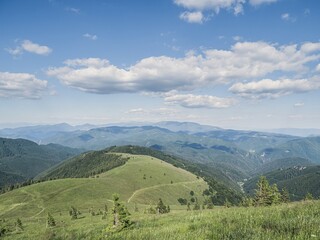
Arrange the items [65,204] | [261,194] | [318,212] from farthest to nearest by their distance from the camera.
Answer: [65,204] → [261,194] → [318,212]

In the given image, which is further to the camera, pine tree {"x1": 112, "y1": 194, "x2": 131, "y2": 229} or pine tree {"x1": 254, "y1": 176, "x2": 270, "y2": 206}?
pine tree {"x1": 254, "y1": 176, "x2": 270, "y2": 206}

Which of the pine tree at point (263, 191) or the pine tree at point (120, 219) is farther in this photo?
the pine tree at point (263, 191)

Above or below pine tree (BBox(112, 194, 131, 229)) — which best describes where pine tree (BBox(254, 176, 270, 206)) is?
below

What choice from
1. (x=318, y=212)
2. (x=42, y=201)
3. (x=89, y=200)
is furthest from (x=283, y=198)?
(x=42, y=201)

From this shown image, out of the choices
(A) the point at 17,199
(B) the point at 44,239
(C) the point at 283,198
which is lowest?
(A) the point at 17,199

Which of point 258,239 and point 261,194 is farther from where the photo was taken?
point 261,194

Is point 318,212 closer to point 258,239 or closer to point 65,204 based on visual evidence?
point 258,239

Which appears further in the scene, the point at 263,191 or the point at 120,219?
the point at 263,191

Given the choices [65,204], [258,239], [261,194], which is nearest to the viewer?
[258,239]

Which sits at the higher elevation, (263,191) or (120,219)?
(120,219)

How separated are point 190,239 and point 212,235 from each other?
2.45 ft

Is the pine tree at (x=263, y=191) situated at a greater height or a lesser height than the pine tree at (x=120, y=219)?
lesser

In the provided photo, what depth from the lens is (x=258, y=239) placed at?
6.95m

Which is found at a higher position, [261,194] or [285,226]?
[285,226]
